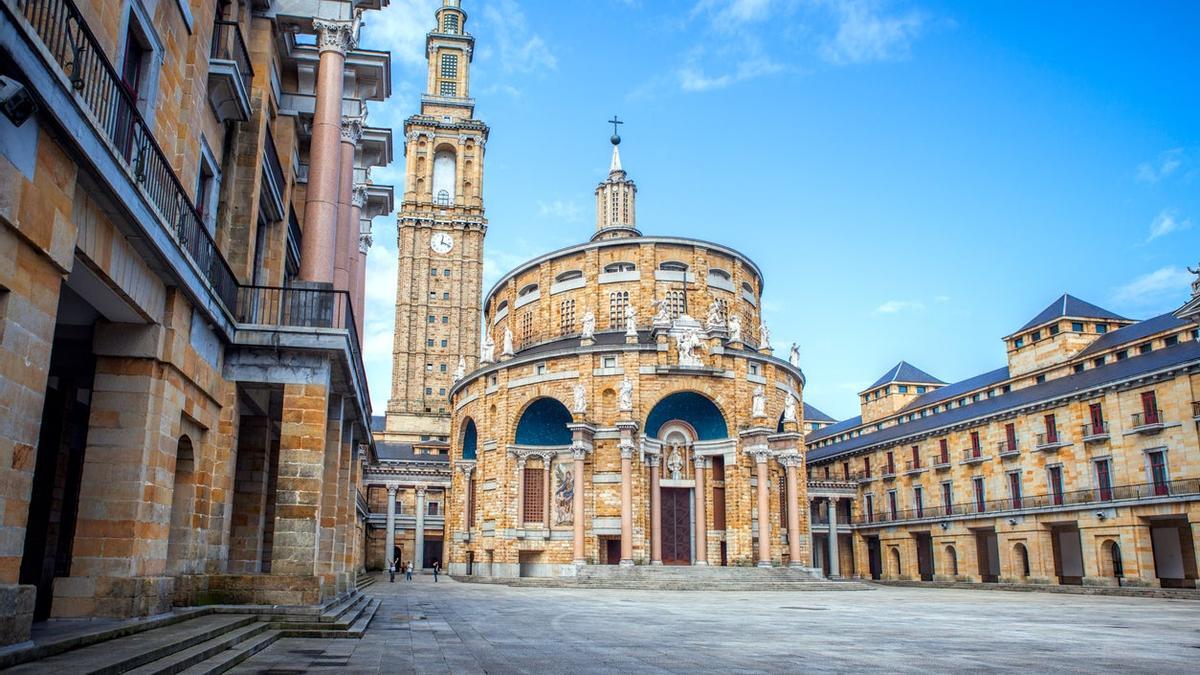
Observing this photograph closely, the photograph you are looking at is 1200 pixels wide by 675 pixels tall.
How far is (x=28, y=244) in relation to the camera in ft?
26.2

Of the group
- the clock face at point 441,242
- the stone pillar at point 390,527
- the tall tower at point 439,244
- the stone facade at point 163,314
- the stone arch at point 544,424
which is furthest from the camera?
the clock face at point 441,242

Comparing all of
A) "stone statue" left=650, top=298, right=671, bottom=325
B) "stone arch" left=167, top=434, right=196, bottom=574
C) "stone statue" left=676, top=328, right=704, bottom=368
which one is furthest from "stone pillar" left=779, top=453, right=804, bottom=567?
"stone arch" left=167, top=434, right=196, bottom=574

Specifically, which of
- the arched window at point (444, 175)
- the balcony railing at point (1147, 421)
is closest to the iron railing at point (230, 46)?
the balcony railing at point (1147, 421)

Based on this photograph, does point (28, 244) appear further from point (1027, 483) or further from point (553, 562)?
point (1027, 483)

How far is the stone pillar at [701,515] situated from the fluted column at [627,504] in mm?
3856

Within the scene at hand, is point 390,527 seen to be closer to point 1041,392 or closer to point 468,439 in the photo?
point 468,439

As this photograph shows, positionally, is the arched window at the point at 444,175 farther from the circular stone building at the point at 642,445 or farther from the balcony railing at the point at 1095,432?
the balcony railing at the point at 1095,432

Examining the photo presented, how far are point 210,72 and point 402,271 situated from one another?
7593 cm

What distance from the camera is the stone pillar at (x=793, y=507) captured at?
150ft

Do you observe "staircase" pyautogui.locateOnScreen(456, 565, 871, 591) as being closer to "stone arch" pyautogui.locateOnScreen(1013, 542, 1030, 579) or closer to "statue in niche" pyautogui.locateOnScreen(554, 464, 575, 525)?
"statue in niche" pyautogui.locateOnScreen(554, 464, 575, 525)

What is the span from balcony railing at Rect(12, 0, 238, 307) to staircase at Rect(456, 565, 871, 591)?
28275 mm

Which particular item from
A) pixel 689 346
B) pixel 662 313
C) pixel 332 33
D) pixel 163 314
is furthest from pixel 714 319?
pixel 163 314

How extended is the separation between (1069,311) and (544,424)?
108ft

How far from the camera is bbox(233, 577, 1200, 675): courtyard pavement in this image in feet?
34.8
